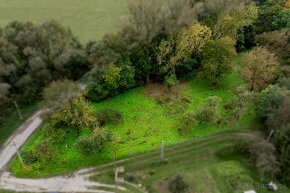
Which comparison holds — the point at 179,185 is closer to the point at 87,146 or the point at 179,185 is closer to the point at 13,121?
the point at 87,146

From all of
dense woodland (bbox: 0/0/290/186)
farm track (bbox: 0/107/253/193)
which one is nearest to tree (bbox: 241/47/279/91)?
dense woodland (bbox: 0/0/290/186)

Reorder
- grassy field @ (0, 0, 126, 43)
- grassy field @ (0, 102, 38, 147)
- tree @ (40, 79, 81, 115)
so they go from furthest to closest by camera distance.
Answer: grassy field @ (0, 0, 126, 43), grassy field @ (0, 102, 38, 147), tree @ (40, 79, 81, 115)

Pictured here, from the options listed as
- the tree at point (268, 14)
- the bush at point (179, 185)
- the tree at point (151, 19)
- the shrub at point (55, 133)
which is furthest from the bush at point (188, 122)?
the tree at point (268, 14)

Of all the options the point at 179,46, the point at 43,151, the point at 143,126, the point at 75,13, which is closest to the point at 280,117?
the point at 143,126

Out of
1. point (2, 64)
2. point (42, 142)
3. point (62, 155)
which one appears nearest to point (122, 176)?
point (62, 155)

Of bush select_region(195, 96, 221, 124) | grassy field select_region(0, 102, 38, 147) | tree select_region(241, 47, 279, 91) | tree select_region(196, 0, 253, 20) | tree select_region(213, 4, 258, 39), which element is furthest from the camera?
tree select_region(213, 4, 258, 39)

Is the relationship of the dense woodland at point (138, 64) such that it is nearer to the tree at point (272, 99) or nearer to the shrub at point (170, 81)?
the tree at point (272, 99)

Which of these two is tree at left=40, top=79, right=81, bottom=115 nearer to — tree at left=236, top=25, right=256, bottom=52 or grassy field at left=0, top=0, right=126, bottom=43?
grassy field at left=0, top=0, right=126, bottom=43
